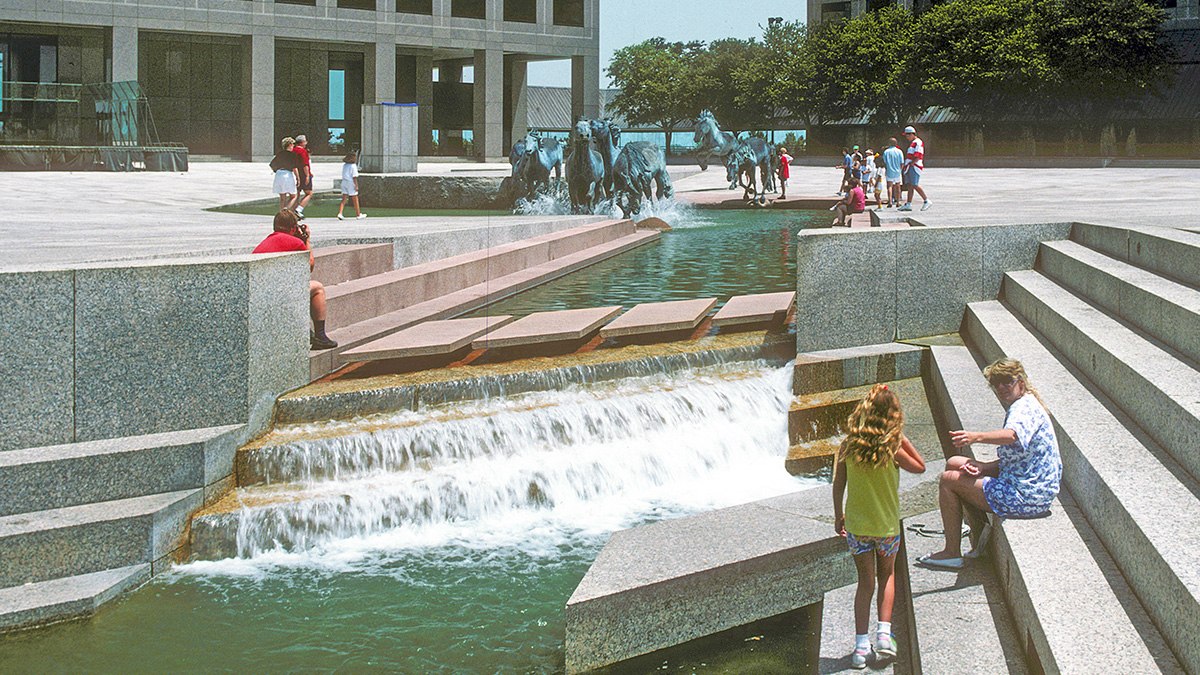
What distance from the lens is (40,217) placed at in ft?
55.4

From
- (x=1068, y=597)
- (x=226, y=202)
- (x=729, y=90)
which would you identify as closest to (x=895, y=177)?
(x=226, y=202)

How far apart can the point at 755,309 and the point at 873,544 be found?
6541 mm

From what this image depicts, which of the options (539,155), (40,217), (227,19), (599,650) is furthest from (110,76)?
(599,650)

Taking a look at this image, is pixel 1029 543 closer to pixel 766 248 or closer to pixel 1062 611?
pixel 1062 611

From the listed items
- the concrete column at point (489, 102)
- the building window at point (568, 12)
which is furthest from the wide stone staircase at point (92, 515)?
the building window at point (568, 12)

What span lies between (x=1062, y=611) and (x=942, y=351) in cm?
579

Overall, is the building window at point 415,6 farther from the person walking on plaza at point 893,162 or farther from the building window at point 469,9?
the person walking on plaza at point 893,162

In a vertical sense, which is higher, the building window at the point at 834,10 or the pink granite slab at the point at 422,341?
the building window at the point at 834,10

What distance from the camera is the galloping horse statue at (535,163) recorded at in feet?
86.5

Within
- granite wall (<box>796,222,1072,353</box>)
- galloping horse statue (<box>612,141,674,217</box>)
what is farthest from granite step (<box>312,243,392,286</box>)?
galloping horse statue (<box>612,141,674,217</box>)

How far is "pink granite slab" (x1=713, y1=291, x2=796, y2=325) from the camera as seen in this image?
1125cm

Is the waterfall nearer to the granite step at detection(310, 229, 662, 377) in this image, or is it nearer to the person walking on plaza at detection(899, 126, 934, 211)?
the granite step at detection(310, 229, 662, 377)

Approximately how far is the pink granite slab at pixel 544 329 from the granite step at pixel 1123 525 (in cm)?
426

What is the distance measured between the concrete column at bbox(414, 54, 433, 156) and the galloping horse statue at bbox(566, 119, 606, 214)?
4051cm
